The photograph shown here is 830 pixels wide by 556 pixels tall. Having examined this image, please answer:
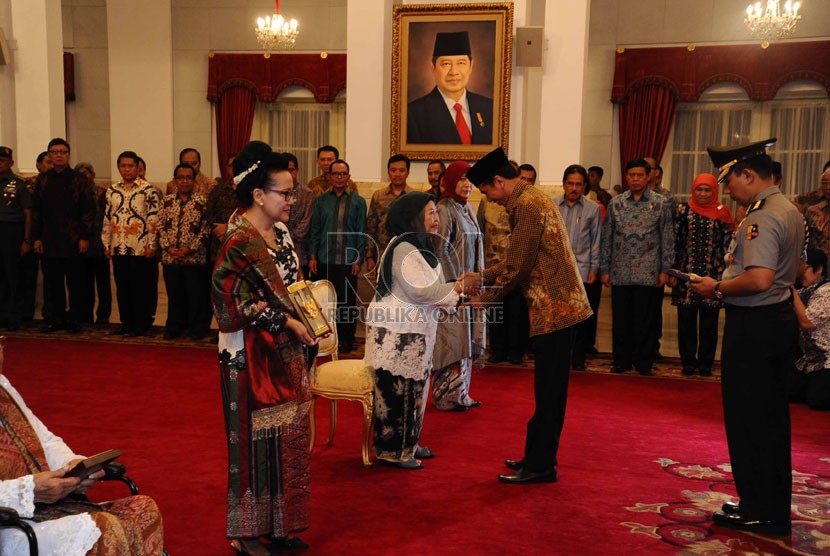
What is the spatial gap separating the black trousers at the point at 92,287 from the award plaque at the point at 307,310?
572 centimetres

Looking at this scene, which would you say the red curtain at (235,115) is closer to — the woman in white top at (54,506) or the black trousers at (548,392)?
the black trousers at (548,392)

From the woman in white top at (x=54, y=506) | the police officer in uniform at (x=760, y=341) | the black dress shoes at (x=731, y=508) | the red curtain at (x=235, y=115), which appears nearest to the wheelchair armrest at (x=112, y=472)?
the woman in white top at (x=54, y=506)

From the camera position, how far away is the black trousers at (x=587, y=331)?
23.0ft

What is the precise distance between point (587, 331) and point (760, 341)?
3.73m

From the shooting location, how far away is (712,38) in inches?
473

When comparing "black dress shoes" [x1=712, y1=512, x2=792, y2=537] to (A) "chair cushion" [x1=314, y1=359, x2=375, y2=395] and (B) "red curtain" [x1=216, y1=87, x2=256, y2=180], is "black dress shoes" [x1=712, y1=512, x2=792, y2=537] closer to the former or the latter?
(A) "chair cushion" [x1=314, y1=359, x2=375, y2=395]

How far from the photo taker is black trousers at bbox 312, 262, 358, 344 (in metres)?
7.62

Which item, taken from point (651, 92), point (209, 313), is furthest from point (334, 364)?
point (651, 92)

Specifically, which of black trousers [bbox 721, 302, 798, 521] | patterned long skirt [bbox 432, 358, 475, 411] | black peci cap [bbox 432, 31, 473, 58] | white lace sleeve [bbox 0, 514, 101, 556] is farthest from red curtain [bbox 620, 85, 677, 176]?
white lace sleeve [bbox 0, 514, 101, 556]

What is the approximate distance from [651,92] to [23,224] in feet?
28.8

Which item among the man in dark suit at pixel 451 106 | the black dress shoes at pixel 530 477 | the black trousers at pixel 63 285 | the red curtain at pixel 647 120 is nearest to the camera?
the black dress shoes at pixel 530 477

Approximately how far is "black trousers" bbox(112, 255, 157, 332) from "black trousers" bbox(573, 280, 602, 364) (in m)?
4.23

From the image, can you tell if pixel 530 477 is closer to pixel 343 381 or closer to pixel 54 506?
pixel 343 381

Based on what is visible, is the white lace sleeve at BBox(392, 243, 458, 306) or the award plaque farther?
the white lace sleeve at BBox(392, 243, 458, 306)
